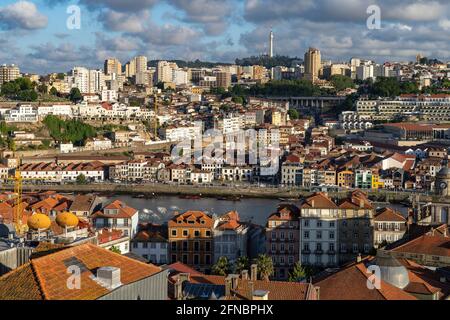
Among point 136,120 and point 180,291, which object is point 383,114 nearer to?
point 136,120

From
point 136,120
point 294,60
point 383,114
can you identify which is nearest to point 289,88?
point 383,114

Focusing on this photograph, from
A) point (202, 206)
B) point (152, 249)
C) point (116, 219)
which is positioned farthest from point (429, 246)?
point (202, 206)

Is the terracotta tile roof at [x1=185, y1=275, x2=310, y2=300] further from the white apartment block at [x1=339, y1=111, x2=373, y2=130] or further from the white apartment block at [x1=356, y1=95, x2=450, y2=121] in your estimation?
the white apartment block at [x1=356, y1=95, x2=450, y2=121]

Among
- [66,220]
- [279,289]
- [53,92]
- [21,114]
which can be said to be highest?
[53,92]

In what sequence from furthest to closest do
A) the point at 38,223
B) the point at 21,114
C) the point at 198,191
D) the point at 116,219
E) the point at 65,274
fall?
the point at 21,114, the point at 198,191, the point at 116,219, the point at 38,223, the point at 65,274

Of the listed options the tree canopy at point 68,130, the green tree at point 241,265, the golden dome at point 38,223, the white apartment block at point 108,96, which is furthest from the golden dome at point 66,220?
the white apartment block at point 108,96

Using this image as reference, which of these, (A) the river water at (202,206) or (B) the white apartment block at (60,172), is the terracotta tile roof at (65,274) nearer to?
(A) the river water at (202,206)

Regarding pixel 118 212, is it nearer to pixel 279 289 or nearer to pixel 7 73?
pixel 279 289
